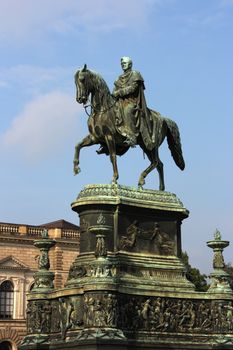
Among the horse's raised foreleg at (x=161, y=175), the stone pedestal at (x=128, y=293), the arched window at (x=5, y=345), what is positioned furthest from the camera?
the arched window at (x=5, y=345)

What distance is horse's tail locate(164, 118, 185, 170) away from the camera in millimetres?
19203

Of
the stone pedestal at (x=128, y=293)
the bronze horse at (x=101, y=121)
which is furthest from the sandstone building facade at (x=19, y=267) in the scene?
the stone pedestal at (x=128, y=293)

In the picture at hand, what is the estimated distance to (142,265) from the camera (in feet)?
55.9

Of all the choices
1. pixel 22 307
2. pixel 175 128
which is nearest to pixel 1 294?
pixel 22 307

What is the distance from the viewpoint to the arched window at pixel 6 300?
177 ft

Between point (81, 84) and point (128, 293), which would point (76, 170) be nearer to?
point (81, 84)

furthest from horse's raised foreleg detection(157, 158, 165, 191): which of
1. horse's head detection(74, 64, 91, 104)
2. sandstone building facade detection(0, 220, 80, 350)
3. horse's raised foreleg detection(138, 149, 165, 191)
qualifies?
sandstone building facade detection(0, 220, 80, 350)

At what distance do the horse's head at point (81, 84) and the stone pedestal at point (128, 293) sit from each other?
184cm

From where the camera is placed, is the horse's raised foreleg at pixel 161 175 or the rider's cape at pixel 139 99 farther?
the horse's raised foreleg at pixel 161 175

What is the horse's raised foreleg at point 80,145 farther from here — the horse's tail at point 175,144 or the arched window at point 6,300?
the arched window at point 6,300

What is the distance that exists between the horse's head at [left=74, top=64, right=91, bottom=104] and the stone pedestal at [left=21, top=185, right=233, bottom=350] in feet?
6.02

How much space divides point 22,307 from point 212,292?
3784 cm

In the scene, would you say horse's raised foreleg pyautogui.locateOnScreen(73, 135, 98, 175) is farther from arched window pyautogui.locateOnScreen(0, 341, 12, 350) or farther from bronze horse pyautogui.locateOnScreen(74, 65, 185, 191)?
arched window pyautogui.locateOnScreen(0, 341, 12, 350)

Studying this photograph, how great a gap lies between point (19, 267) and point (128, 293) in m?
39.5
